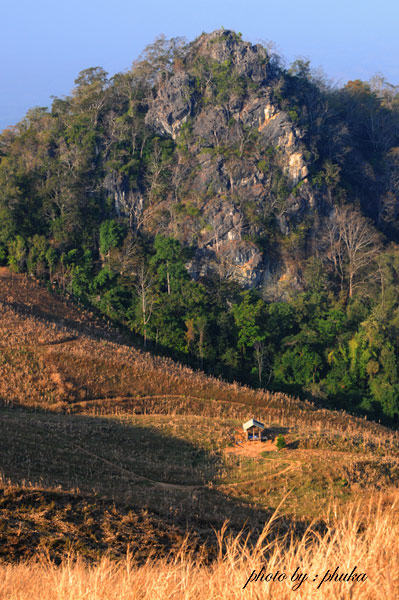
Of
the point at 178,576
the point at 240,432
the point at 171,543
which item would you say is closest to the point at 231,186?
the point at 240,432

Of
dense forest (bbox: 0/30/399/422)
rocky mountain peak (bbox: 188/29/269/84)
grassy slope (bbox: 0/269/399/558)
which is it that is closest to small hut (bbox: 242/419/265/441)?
grassy slope (bbox: 0/269/399/558)

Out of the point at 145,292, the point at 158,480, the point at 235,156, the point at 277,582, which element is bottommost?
the point at 158,480

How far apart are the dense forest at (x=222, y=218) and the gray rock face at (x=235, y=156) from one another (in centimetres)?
14

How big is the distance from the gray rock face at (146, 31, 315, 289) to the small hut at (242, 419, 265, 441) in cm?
2786

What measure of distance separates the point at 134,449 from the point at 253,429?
4.84 m

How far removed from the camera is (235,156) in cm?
5653

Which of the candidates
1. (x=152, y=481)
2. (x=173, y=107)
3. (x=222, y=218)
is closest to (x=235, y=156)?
(x=222, y=218)

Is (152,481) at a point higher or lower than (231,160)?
lower

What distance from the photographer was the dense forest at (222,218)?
1730 inches

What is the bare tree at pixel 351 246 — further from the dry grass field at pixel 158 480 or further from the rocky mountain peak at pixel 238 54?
the dry grass field at pixel 158 480

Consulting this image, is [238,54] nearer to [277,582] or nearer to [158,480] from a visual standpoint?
[158,480]

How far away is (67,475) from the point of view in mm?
17516

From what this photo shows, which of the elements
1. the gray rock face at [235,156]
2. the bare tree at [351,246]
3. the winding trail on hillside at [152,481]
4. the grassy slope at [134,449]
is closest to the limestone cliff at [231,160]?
the gray rock face at [235,156]

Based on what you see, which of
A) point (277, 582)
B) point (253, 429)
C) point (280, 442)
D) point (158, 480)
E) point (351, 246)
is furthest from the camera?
point (351, 246)
